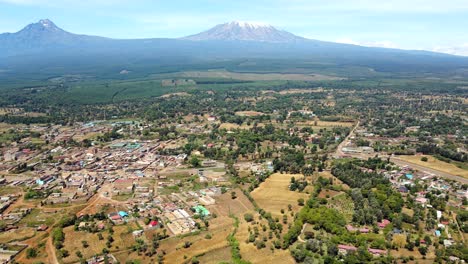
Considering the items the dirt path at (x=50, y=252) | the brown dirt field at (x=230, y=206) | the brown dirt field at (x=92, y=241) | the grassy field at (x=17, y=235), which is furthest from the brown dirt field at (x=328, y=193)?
the grassy field at (x=17, y=235)

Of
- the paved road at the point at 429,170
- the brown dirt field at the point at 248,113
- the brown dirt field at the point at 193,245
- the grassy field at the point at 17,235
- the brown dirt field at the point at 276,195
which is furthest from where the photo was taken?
the brown dirt field at the point at 248,113

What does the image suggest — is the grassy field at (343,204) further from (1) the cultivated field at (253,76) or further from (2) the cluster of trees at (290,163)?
(1) the cultivated field at (253,76)

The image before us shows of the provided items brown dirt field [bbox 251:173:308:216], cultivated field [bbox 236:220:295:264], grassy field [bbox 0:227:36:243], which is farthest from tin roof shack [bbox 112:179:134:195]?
cultivated field [bbox 236:220:295:264]

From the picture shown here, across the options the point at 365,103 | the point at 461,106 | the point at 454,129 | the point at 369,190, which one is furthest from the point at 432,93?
the point at 369,190

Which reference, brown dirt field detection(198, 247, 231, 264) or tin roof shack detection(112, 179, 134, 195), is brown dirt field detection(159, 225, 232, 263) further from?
tin roof shack detection(112, 179, 134, 195)

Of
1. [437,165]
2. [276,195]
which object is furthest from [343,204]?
[437,165]

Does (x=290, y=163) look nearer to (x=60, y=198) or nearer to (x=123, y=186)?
(x=123, y=186)

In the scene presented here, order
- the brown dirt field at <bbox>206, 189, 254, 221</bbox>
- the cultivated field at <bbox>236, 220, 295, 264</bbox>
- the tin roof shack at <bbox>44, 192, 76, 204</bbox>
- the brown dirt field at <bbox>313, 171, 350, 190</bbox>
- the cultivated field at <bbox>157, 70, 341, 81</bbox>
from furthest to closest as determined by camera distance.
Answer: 1. the cultivated field at <bbox>157, 70, 341, 81</bbox>
2. the brown dirt field at <bbox>313, 171, 350, 190</bbox>
3. the tin roof shack at <bbox>44, 192, 76, 204</bbox>
4. the brown dirt field at <bbox>206, 189, 254, 221</bbox>
5. the cultivated field at <bbox>236, 220, 295, 264</bbox>
